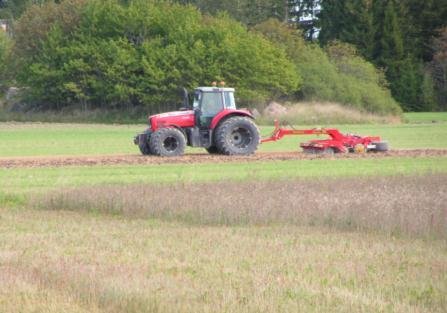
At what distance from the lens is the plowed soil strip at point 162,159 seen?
2625 centimetres

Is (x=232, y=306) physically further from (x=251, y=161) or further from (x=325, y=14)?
(x=325, y=14)

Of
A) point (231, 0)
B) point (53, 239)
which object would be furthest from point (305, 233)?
point (231, 0)

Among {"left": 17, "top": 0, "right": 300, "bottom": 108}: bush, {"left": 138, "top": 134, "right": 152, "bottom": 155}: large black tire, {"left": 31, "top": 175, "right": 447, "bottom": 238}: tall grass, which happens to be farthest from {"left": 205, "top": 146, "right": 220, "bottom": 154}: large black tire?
{"left": 17, "top": 0, "right": 300, "bottom": 108}: bush

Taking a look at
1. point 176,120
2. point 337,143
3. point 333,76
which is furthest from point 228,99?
point 333,76

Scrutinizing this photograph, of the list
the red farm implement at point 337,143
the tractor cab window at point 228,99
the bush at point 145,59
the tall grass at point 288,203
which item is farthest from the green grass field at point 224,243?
the bush at point 145,59

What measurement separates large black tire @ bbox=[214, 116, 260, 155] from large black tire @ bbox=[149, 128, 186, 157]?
1092 millimetres

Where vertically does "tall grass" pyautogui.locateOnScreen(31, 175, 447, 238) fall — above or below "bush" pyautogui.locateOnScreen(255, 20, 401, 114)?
below

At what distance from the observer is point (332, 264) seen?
35.6 ft

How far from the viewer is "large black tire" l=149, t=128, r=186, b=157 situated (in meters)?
27.2

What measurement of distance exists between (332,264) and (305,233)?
248cm

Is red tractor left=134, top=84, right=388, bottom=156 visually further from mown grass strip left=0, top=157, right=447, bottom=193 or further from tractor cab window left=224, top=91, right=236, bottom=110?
mown grass strip left=0, top=157, right=447, bottom=193

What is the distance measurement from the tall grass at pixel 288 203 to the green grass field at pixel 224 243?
0.03 meters

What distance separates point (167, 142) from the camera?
2788cm

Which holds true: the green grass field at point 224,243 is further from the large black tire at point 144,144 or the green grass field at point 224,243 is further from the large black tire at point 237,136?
the large black tire at point 144,144
